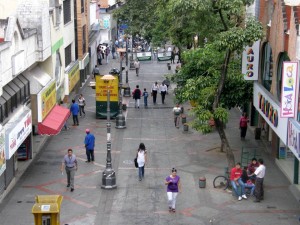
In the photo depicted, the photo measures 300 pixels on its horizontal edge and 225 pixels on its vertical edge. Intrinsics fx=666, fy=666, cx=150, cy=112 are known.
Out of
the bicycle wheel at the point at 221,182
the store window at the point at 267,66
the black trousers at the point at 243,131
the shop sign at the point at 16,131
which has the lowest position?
the bicycle wheel at the point at 221,182

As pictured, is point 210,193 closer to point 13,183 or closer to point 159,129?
point 13,183

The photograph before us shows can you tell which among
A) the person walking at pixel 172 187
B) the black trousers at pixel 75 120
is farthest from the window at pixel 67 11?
the person walking at pixel 172 187

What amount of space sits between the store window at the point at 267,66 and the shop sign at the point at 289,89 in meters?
6.68

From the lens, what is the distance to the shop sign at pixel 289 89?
22.0 meters

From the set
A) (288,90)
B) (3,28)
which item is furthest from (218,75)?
(3,28)

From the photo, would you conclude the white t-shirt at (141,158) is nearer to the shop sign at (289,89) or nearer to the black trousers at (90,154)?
the black trousers at (90,154)

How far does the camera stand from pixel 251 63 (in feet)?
97.5

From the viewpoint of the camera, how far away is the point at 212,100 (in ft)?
91.0

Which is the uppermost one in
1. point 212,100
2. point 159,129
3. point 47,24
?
point 47,24

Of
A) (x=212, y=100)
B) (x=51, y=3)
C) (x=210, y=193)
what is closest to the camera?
(x=210, y=193)

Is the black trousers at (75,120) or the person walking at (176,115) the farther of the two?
the black trousers at (75,120)

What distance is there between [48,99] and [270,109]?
1033 cm

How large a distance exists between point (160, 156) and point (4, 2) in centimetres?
1034

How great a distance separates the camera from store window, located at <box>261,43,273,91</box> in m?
29.2
